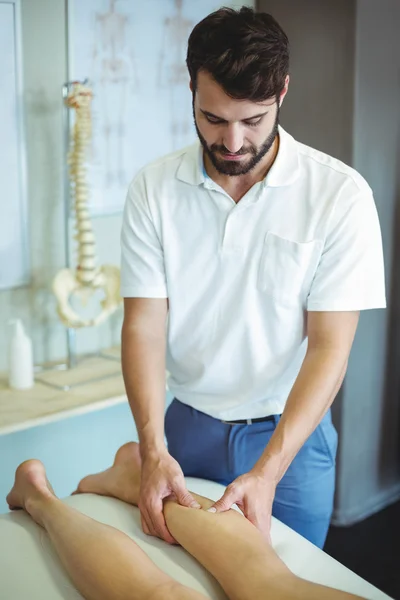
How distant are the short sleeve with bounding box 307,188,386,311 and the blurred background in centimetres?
98

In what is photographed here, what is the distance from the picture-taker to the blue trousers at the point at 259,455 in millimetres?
1758

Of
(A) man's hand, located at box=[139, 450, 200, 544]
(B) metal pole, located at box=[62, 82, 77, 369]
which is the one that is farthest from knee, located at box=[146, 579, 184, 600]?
(B) metal pole, located at box=[62, 82, 77, 369]

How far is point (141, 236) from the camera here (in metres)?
1.74

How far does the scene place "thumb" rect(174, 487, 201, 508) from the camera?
1.54 metres

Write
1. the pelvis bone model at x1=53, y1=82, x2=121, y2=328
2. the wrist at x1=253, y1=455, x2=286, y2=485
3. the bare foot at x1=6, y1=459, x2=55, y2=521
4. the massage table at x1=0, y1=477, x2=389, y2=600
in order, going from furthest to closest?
the pelvis bone model at x1=53, y1=82, x2=121, y2=328 → the bare foot at x1=6, y1=459, x2=55, y2=521 → the wrist at x1=253, y1=455, x2=286, y2=485 → the massage table at x1=0, y1=477, x2=389, y2=600

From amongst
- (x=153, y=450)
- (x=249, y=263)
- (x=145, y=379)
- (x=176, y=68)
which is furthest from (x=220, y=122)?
(x=176, y=68)

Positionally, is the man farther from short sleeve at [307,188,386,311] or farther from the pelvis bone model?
the pelvis bone model

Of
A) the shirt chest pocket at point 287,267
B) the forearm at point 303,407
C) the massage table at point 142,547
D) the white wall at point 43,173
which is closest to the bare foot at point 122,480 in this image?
the massage table at point 142,547

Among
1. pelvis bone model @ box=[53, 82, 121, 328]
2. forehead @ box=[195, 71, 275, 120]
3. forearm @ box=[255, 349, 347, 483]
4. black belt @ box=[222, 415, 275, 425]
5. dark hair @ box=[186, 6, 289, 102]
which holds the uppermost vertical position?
dark hair @ box=[186, 6, 289, 102]

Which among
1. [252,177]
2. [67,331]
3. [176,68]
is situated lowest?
[67,331]

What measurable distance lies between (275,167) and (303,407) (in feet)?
1.69

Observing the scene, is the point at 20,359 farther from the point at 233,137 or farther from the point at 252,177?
the point at 233,137

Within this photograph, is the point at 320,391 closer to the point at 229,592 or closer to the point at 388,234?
the point at 229,592

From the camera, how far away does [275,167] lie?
1.66 metres
